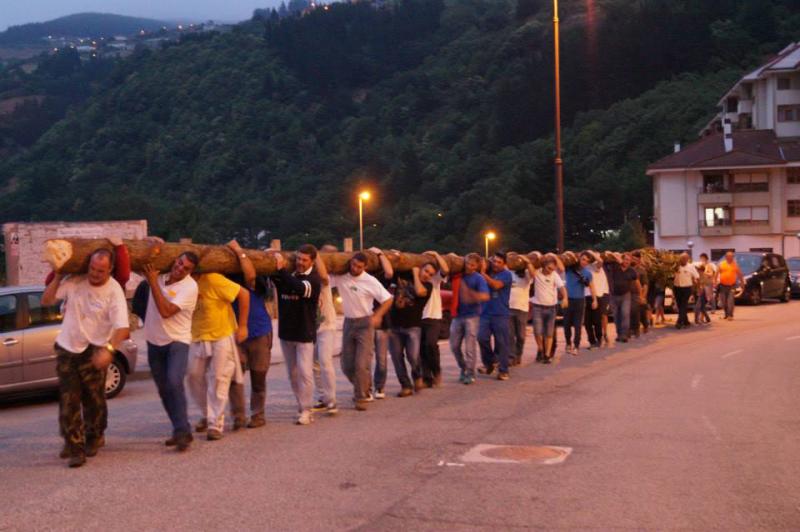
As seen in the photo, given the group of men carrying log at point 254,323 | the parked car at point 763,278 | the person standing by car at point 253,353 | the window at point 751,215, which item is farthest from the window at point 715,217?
the person standing by car at point 253,353

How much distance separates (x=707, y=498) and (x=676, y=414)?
174 inches

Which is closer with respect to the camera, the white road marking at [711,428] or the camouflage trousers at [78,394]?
the camouflage trousers at [78,394]

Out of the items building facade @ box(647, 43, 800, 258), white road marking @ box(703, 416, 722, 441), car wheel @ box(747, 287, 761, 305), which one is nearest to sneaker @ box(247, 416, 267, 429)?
white road marking @ box(703, 416, 722, 441)

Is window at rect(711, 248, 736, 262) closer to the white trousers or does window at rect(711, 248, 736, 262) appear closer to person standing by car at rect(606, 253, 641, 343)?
person standing by car at rect(606, 253, 641, 343)

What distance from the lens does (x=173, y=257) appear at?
36.6ft

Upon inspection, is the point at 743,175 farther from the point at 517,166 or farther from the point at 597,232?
the point at 517,166

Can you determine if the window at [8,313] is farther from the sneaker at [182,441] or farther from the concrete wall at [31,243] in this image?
the concrete wall at [31,243]

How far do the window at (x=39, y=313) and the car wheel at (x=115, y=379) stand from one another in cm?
106

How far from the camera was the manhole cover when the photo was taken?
952 centimetres

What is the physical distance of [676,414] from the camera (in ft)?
40.5

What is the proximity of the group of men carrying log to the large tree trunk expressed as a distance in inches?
0.7

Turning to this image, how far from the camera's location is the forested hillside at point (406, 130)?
304ft

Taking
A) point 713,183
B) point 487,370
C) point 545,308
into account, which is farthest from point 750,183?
point 487,370

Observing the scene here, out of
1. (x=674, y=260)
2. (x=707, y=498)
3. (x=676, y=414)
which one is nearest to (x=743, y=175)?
(x=674, y=260)
